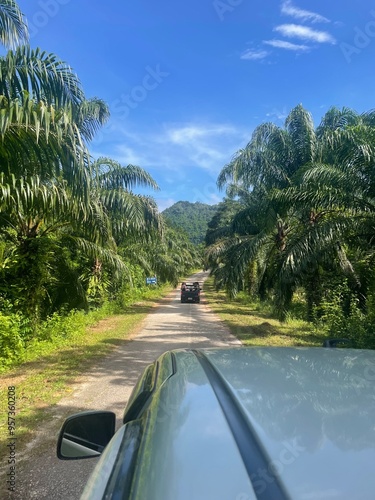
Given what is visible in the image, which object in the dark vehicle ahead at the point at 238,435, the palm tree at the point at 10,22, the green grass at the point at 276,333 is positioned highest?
the palm tree at the point at 10,22

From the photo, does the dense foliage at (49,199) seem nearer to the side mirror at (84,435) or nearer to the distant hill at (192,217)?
the side mirror at (84,435)

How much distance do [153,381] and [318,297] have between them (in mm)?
11556

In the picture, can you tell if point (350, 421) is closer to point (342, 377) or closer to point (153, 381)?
point (342, 377)

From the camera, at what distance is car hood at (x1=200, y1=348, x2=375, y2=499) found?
38.0 inches

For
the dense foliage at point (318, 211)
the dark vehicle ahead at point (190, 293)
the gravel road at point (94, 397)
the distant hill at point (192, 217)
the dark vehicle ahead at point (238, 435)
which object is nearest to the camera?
the dark vehicle ahead at point (238, 435)

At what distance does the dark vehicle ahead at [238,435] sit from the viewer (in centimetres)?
96

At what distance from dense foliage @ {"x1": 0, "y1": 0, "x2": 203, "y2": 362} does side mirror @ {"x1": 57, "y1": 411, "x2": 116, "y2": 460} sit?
134 inches

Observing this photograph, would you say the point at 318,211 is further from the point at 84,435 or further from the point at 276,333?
the point at 84,435

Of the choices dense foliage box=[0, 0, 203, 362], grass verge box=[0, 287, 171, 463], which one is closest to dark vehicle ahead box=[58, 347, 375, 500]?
grass verge box=[0, 287, 171, 463]

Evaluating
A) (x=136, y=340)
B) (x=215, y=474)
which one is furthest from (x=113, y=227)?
(x=215, y=474)

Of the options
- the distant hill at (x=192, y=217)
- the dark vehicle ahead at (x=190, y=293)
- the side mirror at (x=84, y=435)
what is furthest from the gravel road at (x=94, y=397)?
the distant hill at (x=192, y=217)

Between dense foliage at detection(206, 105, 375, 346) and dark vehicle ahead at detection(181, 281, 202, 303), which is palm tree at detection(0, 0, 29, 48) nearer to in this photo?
dense foliage at detection(206, 105, 375, 346)

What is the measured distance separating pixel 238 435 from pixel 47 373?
6.17 meters

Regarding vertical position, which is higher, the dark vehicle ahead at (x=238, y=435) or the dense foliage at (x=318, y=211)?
the dense foliage at (x=318, y=211)
